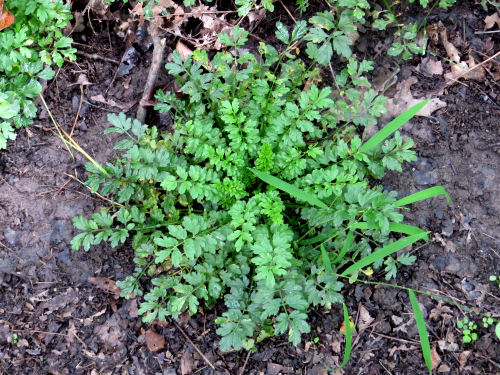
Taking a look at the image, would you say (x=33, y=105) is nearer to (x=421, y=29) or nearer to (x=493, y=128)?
(x=421, y=29)

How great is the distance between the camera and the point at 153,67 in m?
3.48

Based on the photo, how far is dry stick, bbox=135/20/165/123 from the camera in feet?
11.3

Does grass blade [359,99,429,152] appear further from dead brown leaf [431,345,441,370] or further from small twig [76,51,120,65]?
small twig [76,51,120,65]

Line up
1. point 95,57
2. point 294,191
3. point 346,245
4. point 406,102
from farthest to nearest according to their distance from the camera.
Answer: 1. point 95,57
2. point 406,102
3. point 346,245
4. point 294,191

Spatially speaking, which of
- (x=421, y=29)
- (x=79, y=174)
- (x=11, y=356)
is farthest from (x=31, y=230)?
(x=421, y=29)

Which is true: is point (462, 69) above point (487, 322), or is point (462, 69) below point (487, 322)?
above

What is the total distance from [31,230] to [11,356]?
0.89 meters

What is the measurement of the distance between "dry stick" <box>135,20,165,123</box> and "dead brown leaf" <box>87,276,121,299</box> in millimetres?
1240

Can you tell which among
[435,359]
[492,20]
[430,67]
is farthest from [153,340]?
[492,20]

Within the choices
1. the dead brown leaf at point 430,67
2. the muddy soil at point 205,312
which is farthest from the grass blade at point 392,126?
the dead brown leaf at point 430,67

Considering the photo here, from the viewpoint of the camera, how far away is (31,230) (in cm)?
331

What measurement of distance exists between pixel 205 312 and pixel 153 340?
15.8 inches

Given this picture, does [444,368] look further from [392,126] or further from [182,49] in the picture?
[182,49]

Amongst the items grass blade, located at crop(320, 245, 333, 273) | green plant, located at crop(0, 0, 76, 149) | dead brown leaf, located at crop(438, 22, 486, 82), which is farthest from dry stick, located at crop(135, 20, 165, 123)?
dead brown leaf, located at crop(438, 22, 486, 82)
